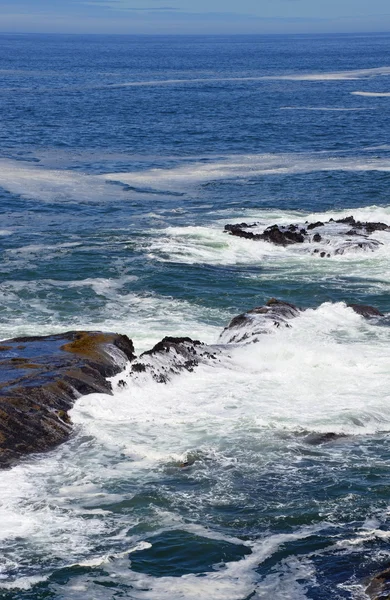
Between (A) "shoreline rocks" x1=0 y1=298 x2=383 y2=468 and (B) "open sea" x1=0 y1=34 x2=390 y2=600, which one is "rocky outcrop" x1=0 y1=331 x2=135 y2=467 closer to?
(A) "shoreline rocks" x1=0 y1=298 x2=383 y2=468

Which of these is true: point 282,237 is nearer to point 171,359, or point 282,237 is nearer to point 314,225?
point 314,225

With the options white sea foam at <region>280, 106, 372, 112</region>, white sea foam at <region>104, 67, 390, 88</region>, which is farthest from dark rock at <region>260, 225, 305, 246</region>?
white sea foam at <region>104, 67, 390, 88</region>

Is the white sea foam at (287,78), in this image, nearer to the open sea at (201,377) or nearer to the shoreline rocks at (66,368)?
the open sea at (201,377)

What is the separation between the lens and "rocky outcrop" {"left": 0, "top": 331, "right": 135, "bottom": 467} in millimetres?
18844

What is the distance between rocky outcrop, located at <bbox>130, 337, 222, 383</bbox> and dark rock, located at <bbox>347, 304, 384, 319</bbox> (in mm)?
5650

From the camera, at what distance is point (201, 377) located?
75.0ft

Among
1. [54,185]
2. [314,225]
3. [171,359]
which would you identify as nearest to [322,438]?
[171,359]

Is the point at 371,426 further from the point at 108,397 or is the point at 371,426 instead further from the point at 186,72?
the point at 186,72

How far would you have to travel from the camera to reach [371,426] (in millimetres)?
20344

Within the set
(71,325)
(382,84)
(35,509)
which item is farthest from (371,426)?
(382,84)

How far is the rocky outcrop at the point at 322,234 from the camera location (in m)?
36.0

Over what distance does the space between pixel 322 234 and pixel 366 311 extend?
9377mm

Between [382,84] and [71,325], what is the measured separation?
90.3m

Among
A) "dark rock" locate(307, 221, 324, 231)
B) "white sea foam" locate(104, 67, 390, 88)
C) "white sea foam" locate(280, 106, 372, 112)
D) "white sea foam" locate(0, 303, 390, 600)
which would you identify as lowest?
"white sea foam" locate(0, 303, 390, 600)
